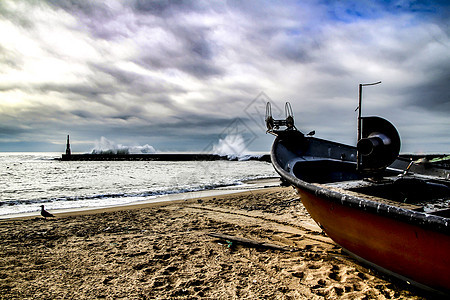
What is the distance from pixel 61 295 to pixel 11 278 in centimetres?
108

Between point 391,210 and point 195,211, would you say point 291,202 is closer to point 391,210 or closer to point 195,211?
point 195,211

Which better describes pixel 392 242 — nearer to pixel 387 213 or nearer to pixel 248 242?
pixel 387 213

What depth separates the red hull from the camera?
2215 mm

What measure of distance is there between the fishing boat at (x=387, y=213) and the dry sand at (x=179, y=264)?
1.34ft

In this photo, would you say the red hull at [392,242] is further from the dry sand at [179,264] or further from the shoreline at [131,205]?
the shoreline at [131,205]

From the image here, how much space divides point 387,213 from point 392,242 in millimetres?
420

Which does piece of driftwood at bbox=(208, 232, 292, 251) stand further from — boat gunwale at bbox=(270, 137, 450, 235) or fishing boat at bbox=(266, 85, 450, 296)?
boat gunwale at bbox=(270, 137, 450, 235)

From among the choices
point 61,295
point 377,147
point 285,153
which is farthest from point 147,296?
point 285,153

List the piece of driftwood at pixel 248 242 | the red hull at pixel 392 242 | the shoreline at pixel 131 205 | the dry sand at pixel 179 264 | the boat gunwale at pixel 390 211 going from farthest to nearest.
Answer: the shoreline at pixel 131 205 < the piece of driftwood at pixel 248 242 < the dry sand at pixel 179 264 < the red hull at pixel 392 242 < the boat gunwale at pixel 390 211

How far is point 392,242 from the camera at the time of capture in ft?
8.53

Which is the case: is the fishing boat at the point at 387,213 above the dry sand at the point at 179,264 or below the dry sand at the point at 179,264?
above

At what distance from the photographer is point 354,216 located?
2.91 metres

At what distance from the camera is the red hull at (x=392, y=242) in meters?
2.21

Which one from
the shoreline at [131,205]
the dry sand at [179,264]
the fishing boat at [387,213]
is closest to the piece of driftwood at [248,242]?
the dry sand at [179,264]
